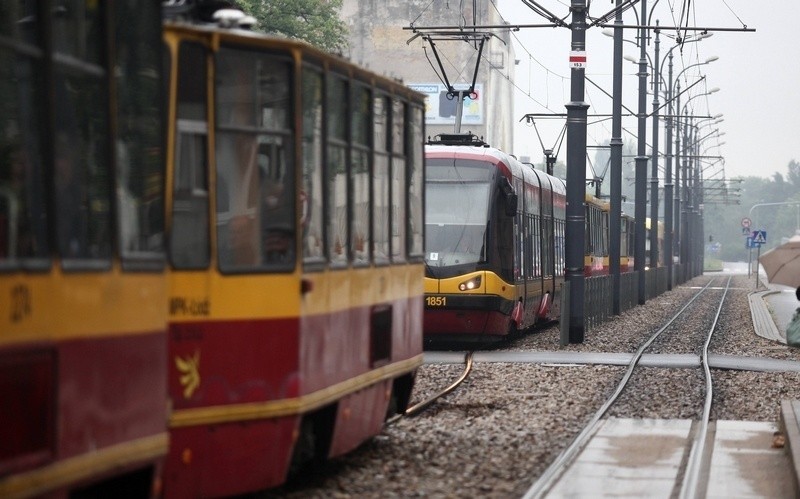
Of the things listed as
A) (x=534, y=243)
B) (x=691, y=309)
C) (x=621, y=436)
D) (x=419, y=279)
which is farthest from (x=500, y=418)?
(x=691, y=309)

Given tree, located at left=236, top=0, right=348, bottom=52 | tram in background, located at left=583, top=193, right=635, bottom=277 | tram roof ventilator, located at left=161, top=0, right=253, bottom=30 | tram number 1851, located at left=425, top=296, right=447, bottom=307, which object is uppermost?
tree, located at left=236, top=0, right=348, bottom=52

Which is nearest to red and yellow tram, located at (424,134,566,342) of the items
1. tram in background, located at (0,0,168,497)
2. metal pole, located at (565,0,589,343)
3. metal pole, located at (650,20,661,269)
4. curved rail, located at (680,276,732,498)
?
metal pole, located at (565,0,589,343)

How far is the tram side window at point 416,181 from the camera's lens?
1230 centimetres

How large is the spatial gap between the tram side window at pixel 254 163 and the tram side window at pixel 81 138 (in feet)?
6.04

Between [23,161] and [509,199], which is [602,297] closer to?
[509,199]

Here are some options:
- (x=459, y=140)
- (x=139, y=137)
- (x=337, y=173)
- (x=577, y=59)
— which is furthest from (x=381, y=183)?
(x=577, y=59)

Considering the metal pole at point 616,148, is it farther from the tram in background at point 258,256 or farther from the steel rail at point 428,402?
the tram in background at point 258,256

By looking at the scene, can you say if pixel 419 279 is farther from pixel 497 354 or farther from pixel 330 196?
pixel 497 354

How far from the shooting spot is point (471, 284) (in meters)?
22.9

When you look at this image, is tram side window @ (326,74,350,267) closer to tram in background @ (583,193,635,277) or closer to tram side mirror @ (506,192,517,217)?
tram side mirror @ (506,192,517,217)

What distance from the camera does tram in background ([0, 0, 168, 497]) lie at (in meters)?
5.84

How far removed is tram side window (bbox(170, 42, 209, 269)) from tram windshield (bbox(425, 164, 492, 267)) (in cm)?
1450

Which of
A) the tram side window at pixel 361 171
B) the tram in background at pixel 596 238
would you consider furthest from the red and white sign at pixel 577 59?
the tram side window at pixel 361 171

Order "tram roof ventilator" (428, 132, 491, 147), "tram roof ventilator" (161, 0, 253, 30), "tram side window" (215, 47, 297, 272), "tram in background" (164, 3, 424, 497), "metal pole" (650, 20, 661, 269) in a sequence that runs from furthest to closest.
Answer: "metal pole" (650, 20, 661, 269), "tram roof ventilator" (428, 132, 491, 147), "tram roof ventilator" (161, 0, 253, 30), "tram side window" (215, 47, 297, 272), "tram in background" (164, 3, 424, 497)
